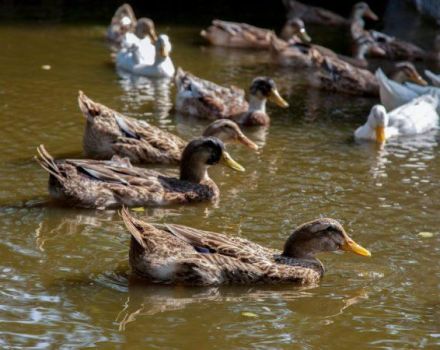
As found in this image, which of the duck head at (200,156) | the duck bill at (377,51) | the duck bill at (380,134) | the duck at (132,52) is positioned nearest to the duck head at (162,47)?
the duck at (132,52)

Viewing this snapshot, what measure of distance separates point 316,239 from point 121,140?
11.4 feet

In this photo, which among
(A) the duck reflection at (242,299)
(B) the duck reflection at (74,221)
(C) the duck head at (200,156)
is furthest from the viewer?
(C) the duck head at (200,156)

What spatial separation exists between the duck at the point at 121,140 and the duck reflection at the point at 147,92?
192cm

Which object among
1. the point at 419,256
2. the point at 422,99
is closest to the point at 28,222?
the point at 419,256

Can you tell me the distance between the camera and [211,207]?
9359 millimetres

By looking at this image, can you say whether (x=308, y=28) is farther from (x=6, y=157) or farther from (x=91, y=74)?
(x=6, y=157)

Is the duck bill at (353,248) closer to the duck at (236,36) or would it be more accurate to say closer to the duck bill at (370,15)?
the duck at (236,36)

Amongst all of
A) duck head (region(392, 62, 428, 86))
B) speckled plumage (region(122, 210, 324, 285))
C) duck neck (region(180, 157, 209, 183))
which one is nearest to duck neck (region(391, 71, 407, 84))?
duck head (region(392, 62, 428, 86))

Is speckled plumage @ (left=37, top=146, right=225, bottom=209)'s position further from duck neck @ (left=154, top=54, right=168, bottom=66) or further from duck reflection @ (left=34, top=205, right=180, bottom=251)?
duck neck @ (left=154, top=54, right=168, bottom=66)

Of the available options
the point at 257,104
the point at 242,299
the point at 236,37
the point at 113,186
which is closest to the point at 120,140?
the point at 113,186

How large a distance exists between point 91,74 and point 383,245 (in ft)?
24.1

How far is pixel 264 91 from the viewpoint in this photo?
41.8ft

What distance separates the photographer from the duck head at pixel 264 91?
1270 cm

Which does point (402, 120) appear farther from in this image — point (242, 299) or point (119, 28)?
point (119, 28)
